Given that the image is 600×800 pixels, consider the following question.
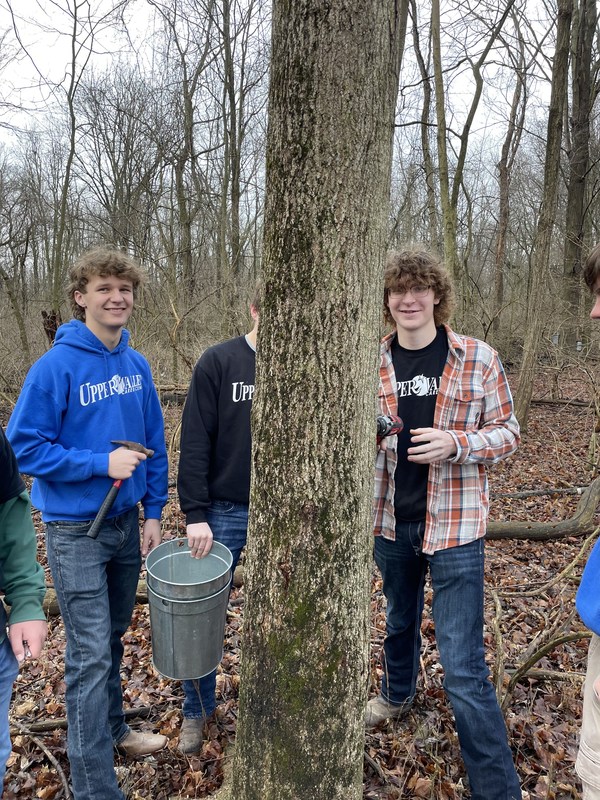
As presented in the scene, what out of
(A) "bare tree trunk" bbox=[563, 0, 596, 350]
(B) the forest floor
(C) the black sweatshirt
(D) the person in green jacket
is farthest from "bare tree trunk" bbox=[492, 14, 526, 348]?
(D) the person in green jacket

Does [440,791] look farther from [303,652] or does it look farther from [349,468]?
[349,468]

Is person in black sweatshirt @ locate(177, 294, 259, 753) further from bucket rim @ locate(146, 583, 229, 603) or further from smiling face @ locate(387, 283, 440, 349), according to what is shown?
smiling face @ locate(387, 283, 440, 349)

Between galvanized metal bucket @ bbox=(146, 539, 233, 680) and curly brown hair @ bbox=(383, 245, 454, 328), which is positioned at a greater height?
curly brown hair @ bbox=(383, 245, 454, 328)

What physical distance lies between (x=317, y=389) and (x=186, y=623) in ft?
4.51

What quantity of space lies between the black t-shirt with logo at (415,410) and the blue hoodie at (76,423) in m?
1.21

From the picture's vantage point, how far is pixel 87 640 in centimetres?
219

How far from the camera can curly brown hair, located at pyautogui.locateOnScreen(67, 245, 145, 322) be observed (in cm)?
249

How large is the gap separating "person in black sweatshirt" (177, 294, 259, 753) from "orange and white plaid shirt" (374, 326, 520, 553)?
669 millimetres

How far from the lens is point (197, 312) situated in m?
13.6

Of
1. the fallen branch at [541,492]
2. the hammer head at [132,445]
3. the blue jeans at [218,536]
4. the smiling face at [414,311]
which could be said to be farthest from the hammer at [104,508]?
the fallen branch at [541,492]

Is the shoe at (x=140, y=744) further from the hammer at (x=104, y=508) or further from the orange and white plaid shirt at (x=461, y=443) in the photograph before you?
the orange and white plaid shirt at (x=461, y=443)

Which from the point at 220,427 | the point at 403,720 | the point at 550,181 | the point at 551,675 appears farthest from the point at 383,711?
the point at 550,181

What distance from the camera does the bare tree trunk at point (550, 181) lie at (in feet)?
27.0

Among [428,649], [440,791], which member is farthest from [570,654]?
[440,791]
